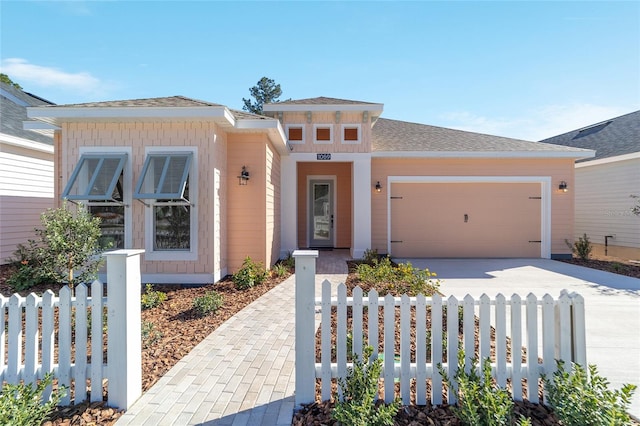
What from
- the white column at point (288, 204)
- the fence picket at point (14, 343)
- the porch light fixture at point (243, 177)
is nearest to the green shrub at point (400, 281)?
the porch light fixture at point (243, 177)

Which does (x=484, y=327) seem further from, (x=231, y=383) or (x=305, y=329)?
(x=231, y=383)

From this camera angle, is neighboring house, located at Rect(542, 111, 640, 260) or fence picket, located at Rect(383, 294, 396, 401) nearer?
fence picket, located at Rect(383, 294, 396, 401)

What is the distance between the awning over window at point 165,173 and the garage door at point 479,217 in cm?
646

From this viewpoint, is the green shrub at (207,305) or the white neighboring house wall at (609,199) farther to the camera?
the white neighboring house wall at (609,199)

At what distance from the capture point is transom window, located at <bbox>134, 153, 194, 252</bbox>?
5949 mm

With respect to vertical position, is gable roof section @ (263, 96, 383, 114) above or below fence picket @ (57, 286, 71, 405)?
above

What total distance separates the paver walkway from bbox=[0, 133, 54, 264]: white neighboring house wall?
8.05 metres

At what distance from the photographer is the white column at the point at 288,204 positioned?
9.91 metres

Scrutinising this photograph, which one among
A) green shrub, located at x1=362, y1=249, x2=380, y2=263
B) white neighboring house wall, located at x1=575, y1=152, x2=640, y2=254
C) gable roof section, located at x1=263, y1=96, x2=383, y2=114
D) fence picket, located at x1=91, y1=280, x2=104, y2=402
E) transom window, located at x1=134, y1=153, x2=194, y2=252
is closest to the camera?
fence picket, located at x1=91, y1=280, x2=104, y2=402

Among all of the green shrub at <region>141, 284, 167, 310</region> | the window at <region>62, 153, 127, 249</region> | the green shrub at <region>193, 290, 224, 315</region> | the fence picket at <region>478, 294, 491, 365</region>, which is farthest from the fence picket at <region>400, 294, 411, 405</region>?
the window at <region>62, 153, 127, 249</region>

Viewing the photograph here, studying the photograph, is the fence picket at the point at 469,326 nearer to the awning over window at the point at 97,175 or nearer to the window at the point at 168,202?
the window at the point at 168,202

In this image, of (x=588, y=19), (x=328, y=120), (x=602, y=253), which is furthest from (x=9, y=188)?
(x=602, y=253)

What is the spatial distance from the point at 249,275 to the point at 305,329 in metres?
4.03

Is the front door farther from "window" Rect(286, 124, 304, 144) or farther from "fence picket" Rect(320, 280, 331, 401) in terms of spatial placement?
"fence picket" Rect(320, 280, 331, 401)
